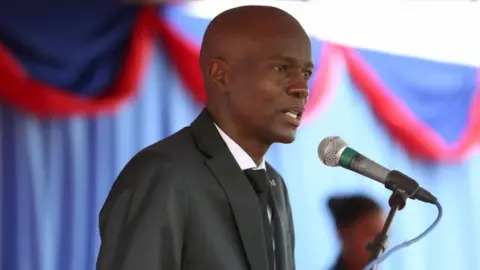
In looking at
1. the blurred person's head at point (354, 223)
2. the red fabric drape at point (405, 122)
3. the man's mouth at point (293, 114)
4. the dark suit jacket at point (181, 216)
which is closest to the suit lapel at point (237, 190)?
the dark suit jacket at point (181, 216)

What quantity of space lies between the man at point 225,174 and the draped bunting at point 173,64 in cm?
99

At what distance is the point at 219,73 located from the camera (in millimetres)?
1138

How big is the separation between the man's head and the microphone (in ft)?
0.21

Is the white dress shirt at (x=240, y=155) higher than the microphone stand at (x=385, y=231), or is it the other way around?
the white dress shirt at (x=240, y=155)

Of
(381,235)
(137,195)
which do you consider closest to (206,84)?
(137,195)

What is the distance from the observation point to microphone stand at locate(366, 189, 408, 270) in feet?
3.31

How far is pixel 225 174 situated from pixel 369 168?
21 centimetres

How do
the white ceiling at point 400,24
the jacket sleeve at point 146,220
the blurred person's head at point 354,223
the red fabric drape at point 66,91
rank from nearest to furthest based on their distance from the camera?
the jacket sleeve at point 146,220, the red fabric drape at point 66,91, the blurred person's head at point 354,223, the white ceiling at point 400,24

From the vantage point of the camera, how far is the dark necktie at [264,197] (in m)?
1.02

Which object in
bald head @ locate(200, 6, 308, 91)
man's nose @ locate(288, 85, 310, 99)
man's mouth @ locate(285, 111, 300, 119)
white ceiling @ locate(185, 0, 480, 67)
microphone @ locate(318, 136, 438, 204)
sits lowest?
microphone @ locate(318, 136, 438, 204)

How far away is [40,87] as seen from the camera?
2.02 metres

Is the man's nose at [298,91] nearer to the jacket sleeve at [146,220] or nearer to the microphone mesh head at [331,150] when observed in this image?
the microphone mesh head at [331,150]

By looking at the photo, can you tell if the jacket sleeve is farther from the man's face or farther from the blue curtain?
the blue curtain

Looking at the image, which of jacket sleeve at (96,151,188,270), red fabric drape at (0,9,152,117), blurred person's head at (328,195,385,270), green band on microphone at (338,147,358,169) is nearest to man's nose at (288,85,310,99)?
green band on microphone at (338,147,358,169)
